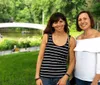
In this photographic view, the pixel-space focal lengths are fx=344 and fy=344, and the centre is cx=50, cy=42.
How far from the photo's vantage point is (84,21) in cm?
305

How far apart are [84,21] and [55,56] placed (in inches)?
15.9

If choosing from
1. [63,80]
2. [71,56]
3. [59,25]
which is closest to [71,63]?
[71,56]

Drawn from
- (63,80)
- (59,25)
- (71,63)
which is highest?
(59,25)

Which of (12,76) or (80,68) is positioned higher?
(80,68)

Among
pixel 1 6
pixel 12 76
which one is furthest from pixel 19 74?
pixel 1 6

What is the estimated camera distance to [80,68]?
9.91 ft

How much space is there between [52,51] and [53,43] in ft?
0.24

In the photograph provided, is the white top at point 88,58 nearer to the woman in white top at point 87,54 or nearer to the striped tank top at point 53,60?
the woman in white top at point 87,54

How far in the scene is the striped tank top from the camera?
3.05 metres

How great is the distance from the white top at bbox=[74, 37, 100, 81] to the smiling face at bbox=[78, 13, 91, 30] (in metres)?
0.14

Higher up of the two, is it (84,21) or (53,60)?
(84,21)

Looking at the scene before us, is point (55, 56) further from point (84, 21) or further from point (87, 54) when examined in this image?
point (84, 21)

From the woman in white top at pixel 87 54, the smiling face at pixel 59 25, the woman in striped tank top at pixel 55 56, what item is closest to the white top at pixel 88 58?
the woman in white top at pixel 87 54

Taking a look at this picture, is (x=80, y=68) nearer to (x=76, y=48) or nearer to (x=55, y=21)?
(x=76, y=48)
